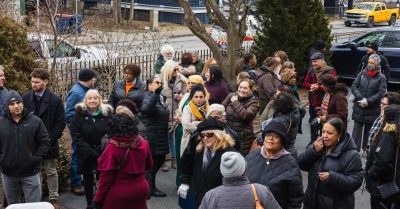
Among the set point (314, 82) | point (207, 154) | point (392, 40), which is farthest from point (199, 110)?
point (392, 40)

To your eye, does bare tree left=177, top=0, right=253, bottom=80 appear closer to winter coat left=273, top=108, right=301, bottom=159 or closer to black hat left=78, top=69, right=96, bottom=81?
black hat left=78, top=69, right=96, bottom=81

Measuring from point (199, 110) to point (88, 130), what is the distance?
57.2 inches

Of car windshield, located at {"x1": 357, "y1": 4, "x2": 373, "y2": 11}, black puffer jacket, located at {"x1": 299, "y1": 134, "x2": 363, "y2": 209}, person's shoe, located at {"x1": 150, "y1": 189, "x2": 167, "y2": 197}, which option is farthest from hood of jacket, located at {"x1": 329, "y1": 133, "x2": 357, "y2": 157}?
car windshield, located at {"x1": 357, "y1": 4, "x2": 373, "y2": 11}

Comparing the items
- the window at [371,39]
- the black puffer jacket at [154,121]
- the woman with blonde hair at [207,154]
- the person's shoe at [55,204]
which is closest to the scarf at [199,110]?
the black puffer jacket at [154,121]

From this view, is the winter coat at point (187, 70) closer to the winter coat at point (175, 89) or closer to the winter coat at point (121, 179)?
the winter coat at point (175, 89)

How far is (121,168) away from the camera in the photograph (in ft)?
19.1

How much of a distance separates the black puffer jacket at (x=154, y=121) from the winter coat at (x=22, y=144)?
1.46 metres

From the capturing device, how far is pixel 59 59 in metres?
13.5

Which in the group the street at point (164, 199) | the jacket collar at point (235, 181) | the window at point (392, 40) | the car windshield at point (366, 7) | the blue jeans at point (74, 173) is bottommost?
the street at point (164, 199)

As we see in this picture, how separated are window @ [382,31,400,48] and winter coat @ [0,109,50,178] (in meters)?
11.9

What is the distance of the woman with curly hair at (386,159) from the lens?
607cm

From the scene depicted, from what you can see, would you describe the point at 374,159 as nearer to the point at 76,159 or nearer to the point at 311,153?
the point at 311,153

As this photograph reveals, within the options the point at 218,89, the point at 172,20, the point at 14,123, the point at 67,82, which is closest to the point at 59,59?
the point at 67,82

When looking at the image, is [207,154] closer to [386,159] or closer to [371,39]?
[386,159]
